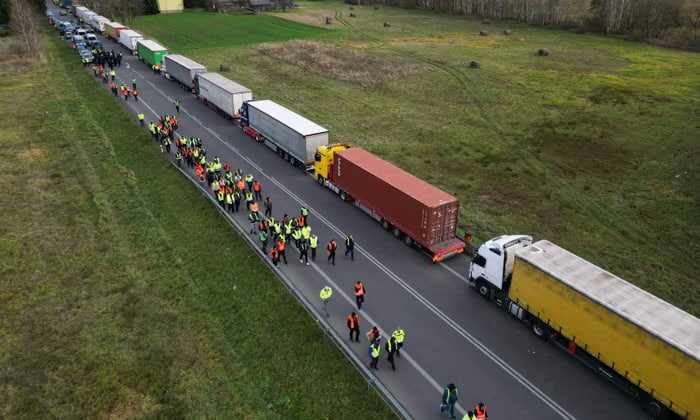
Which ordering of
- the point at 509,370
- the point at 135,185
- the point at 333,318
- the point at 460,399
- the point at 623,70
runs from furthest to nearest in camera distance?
the point at 623,70 < the point at 135,185 < the point at 333,318 < the point at 509,370 < the point at 460,399

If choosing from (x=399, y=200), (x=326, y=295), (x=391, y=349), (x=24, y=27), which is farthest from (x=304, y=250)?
(x=24, y=27)

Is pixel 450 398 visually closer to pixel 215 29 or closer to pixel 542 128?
pixel 542 128

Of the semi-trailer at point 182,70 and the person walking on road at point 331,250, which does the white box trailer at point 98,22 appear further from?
the person walking on road at point 331,250

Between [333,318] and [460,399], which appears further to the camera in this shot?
[333,318]

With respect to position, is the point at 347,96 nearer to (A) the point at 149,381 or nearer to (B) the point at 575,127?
(B) the point at 575,127

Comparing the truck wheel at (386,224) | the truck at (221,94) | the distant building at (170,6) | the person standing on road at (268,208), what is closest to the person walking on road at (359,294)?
the truck wheel at (386,224)

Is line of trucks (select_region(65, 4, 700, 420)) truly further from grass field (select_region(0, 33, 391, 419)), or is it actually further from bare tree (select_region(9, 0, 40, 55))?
bare tree (select_region(9, 0, 40, 55))

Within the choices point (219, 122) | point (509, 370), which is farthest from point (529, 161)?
point (219, 122)
